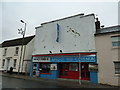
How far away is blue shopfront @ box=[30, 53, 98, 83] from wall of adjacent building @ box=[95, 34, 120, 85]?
2.14 ft

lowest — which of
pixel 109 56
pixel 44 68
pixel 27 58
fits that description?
pixel 44 68

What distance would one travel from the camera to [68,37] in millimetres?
16359

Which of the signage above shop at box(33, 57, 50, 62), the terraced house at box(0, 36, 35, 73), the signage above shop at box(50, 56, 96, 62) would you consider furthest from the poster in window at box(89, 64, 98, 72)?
the terraced house at box(0, 36, 35, 73)

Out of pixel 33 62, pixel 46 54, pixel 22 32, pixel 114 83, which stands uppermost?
pixel 22 32

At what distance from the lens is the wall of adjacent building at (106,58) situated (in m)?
12.5

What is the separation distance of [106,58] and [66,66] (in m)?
5.49

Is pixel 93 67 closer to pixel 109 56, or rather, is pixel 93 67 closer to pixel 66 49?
pixel 109 56

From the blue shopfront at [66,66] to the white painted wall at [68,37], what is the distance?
2.86ft

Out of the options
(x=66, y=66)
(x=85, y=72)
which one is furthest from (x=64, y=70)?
(x=85, y=72)

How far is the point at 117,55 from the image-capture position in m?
12.5

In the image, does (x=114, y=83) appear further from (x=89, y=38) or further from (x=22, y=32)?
(x=22, y=32)

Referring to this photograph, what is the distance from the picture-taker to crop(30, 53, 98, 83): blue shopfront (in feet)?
45.4

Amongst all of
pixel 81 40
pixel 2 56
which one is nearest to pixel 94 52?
pixel 81 40

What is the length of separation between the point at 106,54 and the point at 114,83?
310 cm
